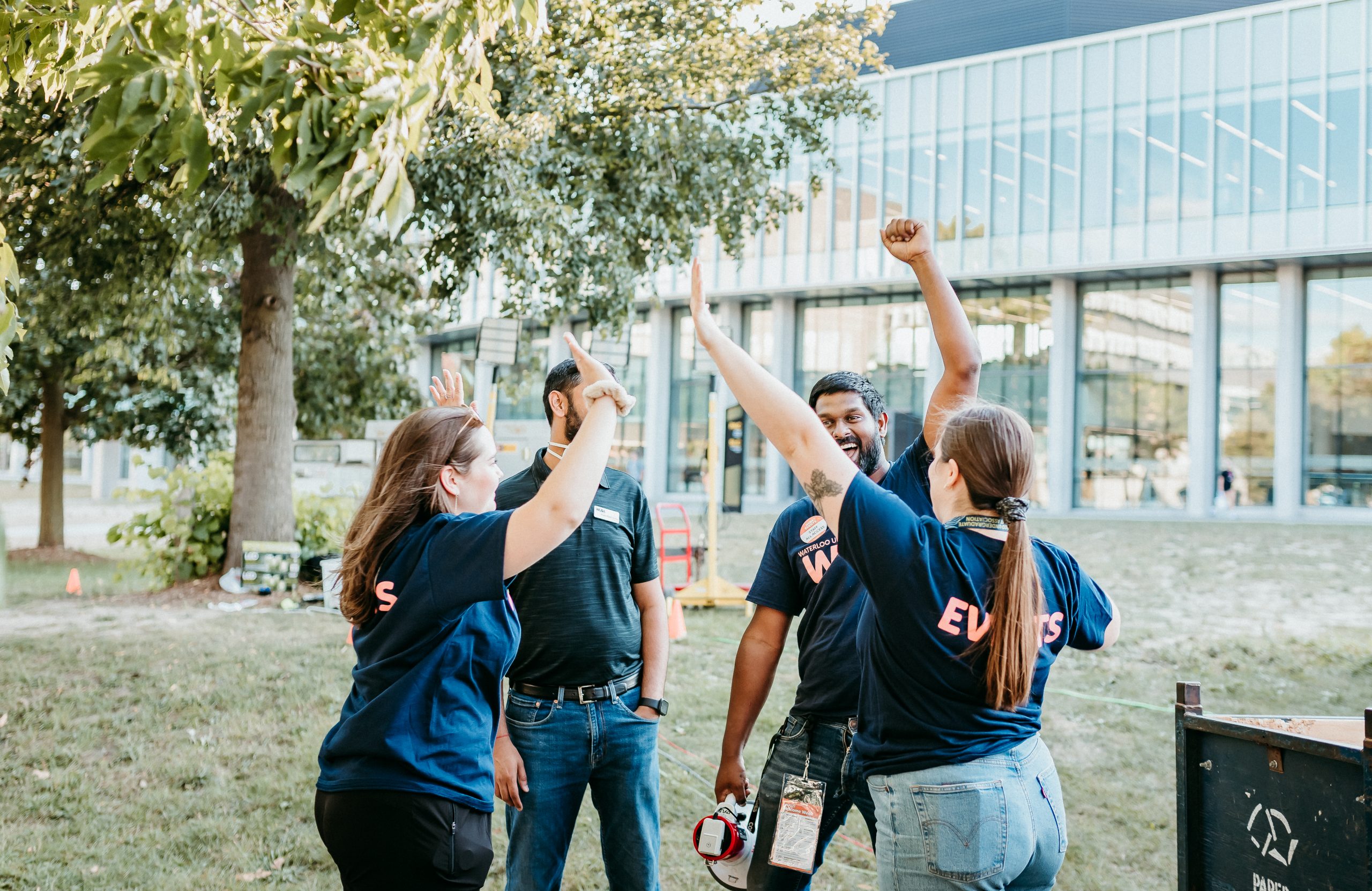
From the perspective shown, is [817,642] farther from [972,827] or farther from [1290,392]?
[1290,392]

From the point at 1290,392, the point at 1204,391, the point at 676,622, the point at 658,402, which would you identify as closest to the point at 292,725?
the point at 676,622

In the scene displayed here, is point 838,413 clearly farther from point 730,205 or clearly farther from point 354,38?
point 730,205

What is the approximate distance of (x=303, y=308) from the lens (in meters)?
15.4

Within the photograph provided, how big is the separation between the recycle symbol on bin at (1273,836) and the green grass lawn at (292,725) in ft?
7.73

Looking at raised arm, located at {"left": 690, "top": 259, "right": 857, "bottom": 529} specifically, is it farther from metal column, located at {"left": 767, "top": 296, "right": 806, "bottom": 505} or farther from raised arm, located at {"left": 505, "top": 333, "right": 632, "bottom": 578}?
metal column, located at {"left": 767, "top": 296, "right": 806, "bottom": 505}

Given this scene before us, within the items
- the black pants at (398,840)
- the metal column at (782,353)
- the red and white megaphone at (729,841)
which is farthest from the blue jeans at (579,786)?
the metal column at (782,353)

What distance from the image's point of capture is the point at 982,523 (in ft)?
6.83

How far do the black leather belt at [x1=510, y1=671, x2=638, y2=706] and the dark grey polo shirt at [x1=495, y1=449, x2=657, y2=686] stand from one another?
0.04ft

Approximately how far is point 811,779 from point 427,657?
126 cm

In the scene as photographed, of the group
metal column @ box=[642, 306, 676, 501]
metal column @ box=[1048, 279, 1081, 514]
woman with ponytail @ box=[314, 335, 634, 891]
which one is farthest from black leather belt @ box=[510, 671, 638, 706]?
metal column @ box=[642, 306, 676, 501]

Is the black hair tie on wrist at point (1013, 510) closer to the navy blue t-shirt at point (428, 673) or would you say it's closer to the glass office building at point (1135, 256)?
the navy blue t-shirt at point (428, 673)

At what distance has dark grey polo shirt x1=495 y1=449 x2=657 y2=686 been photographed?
3098 mm

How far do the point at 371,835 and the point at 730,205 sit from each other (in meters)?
10.7

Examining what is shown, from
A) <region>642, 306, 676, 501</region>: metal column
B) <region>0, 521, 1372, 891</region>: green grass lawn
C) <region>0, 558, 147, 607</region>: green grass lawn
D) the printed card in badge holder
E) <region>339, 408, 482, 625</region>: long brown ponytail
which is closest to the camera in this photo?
<region>339, 408, 482, 625</region>: long brown ponytail
